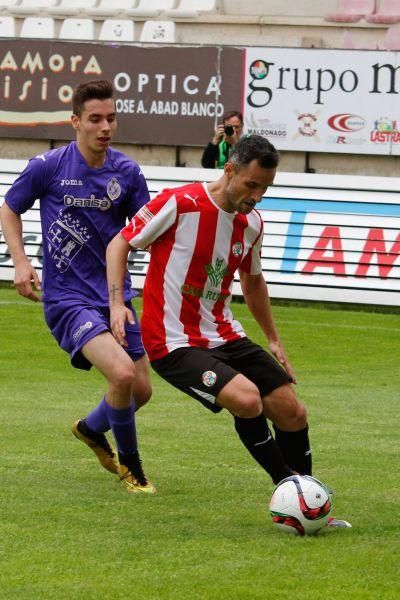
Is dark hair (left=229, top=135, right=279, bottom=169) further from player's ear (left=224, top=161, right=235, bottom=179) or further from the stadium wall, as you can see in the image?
the stadium wall

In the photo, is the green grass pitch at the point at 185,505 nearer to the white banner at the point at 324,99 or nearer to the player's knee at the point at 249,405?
the player's knee at the point at 249,405

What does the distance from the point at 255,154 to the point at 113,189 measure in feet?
4.33

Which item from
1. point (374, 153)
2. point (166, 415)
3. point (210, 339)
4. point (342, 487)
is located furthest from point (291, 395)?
point (374, 153)

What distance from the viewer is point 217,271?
6.85 m

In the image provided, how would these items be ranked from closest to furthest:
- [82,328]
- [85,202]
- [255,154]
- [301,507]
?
[301,507]
[255,154]
[82,328]
[85,202]

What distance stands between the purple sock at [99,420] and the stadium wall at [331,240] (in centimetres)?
920

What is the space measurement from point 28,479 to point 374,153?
14.5m

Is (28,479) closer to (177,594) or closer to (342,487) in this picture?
(342,487)

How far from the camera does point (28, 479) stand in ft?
25.1

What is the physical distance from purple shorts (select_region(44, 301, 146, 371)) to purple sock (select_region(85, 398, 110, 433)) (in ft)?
0.98

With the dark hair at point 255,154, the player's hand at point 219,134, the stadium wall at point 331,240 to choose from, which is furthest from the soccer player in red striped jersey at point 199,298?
the player's hand at point 219,134

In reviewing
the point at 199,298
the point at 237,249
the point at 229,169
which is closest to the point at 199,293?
the point at 199,298

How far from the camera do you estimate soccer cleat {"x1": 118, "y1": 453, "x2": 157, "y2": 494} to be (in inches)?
291

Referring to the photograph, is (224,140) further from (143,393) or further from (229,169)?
(229,169)
